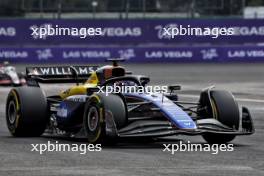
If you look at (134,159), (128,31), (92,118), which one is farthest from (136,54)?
(134,159)

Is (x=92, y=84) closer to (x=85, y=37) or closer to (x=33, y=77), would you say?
(x=33, y=77)

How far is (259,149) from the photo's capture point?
11.5 m

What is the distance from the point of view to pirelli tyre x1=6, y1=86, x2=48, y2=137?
1283 cm

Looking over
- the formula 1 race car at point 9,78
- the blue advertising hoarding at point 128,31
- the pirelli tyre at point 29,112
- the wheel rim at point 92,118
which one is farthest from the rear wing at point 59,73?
the blue advertising hoarding at point 128,31

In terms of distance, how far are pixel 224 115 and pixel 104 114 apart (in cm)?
174

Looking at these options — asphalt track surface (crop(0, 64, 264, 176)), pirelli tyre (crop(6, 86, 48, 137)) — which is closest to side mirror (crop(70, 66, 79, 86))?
pirelli tyre (crop(6, 86, 48, 137))

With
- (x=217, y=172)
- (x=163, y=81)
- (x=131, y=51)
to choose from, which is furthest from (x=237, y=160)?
(x=131, y=51)

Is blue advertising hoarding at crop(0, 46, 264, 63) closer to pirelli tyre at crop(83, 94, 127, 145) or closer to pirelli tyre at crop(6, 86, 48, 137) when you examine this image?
pirelli tyre at crop(6, 86, 48, 137)

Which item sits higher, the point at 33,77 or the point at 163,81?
the point at 33,77

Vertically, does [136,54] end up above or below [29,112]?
below

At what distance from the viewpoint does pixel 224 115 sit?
39.8ft

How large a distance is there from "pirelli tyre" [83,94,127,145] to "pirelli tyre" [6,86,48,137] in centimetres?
127

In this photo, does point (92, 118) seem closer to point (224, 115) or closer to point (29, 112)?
point (29, 112)

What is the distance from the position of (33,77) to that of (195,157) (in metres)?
4.17
